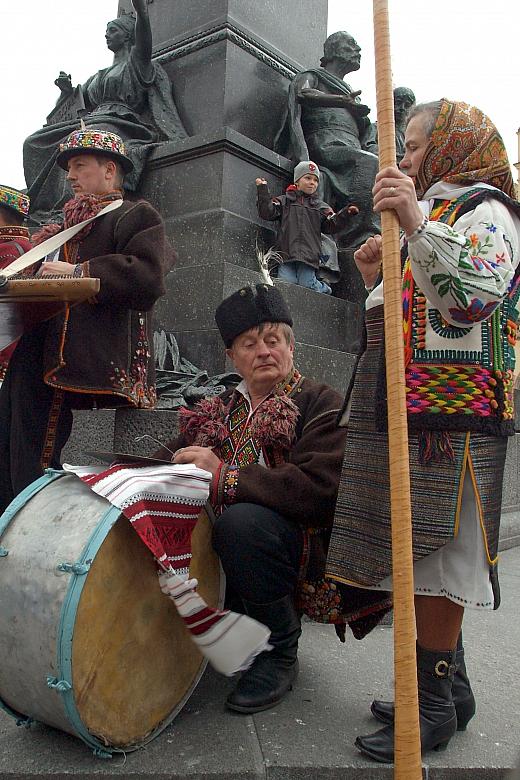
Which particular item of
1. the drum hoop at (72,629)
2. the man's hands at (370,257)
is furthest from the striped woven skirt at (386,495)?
the drum hoop at (72,629)

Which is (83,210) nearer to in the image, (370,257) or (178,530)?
(370,257)

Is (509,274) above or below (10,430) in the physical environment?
above

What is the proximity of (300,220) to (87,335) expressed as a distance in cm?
287

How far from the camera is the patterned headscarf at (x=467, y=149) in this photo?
6.14 ft

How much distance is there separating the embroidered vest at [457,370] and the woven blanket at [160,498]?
674mm

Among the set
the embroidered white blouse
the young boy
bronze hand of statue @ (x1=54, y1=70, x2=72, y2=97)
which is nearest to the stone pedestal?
the young boy

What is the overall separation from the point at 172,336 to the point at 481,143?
2877 millimetres

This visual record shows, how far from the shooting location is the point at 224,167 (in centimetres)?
502

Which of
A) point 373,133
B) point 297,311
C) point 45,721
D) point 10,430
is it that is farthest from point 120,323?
point 373,133

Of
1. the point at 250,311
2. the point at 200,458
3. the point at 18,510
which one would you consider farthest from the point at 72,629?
the point at 250,311

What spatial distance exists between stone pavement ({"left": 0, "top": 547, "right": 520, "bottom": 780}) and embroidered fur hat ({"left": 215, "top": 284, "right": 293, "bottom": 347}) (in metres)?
1.25

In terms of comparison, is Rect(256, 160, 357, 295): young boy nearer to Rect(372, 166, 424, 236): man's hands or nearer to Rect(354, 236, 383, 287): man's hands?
Rect(354, 236, 383, 287): man's hands

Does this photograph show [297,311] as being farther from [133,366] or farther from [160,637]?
[160,637]

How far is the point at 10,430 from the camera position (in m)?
2.75
